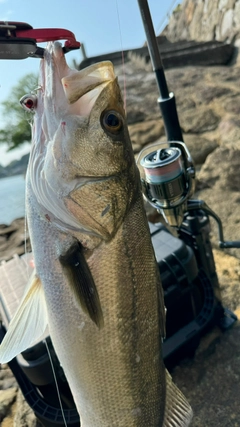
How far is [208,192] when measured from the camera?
166 inches

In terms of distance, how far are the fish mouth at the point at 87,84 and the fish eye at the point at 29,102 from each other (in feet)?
0.41

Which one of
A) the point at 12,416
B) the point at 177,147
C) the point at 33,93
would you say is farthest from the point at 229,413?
the point at 33,93

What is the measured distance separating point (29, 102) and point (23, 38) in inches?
7.7

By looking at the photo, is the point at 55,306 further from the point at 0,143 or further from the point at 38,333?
the point at 0,143

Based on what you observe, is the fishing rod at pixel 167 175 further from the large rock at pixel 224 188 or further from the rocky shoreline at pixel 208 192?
the large rock at pixel 224 188

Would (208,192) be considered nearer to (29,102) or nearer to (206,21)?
(29,102)

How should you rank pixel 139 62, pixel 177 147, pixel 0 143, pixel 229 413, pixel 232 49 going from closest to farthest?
pixel 229 413, pixel 177 147, pixel 0 143, pixel 232 49, pixel 139 62

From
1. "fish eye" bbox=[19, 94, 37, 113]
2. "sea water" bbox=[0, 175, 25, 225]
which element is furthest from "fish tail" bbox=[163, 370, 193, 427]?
"sea water" bbox=[0, 175, 25, 225]

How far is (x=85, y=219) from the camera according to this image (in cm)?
125

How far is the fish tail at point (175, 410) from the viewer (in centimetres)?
139

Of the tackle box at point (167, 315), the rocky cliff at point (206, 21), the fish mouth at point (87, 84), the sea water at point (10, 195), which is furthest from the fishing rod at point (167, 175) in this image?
the rocky cliff at point (206, 21)

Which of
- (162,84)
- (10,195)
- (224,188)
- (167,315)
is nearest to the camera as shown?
(167,315)

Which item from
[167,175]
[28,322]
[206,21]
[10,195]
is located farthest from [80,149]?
[206,21]

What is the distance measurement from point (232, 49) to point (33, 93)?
823 centimetres
